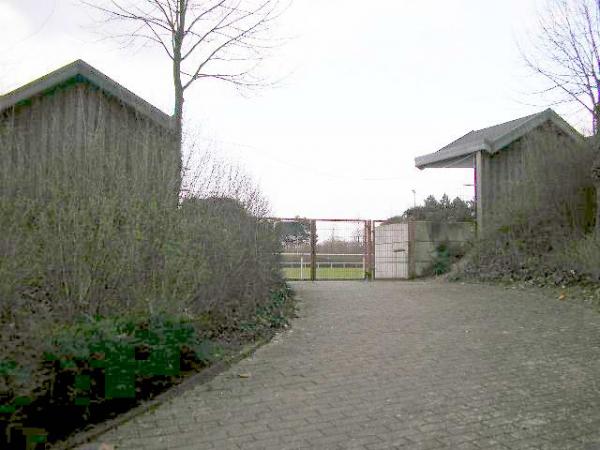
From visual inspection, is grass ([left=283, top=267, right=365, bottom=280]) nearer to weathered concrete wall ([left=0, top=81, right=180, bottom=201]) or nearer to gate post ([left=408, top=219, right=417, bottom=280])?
gate post ([left=408, top=219, right=417, bottom=280])

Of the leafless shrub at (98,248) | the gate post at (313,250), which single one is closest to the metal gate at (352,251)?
the gate post at (313,250)

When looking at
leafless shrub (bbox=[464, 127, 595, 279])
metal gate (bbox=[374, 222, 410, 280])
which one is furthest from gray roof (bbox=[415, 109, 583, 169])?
metal gate (bbox=[374, 222, 410, 280])

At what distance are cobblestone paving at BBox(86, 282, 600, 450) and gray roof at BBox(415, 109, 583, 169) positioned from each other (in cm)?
902

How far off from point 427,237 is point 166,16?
993cm

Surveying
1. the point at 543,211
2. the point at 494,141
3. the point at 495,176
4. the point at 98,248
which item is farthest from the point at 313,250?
the point at 98,248

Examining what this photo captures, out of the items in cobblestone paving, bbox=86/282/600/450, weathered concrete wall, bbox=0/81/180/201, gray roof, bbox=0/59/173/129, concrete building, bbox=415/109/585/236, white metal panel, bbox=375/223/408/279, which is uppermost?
gray roof, bbox=0/59/173/129

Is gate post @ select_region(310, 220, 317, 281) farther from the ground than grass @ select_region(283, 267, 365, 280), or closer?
farther from the ground

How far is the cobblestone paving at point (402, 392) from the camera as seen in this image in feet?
13.8

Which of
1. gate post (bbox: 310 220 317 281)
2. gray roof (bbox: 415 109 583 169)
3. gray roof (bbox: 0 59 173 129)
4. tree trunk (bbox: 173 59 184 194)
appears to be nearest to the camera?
tree trunk (bbox: 173 59 184 194)

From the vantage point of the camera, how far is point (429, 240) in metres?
17.2

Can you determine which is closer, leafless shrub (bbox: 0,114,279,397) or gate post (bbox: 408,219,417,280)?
leafless shrub (bbox: 0,114,279,397)

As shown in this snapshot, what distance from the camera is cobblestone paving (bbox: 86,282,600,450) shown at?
166 inches

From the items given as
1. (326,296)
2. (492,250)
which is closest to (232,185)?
(326,296)

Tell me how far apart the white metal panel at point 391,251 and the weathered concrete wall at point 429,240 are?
0.84 ft
